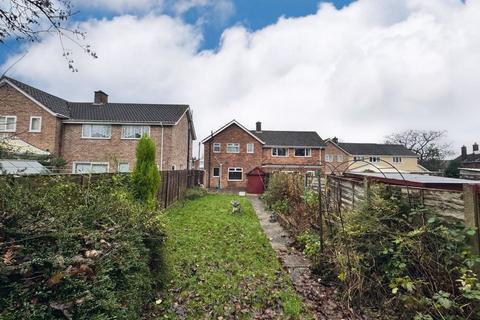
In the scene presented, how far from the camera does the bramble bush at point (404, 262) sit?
265 cm

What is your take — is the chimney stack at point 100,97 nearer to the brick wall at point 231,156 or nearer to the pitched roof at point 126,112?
the pitched roof at point 126,112

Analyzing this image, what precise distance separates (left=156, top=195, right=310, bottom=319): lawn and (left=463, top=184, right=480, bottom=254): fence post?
2.21 meters

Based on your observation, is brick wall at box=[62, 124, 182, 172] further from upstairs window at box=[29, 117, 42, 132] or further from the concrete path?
the concrete path

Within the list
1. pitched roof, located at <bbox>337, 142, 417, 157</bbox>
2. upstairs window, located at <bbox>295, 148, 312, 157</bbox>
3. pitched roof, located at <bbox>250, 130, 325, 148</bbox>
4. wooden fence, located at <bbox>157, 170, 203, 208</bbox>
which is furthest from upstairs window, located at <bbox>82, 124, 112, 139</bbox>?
pitched roof, located at <bbox>337, 142, 417, 157</bbox>

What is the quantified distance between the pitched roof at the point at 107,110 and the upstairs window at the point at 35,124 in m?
1.28

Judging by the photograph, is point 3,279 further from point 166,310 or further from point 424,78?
point 424,78

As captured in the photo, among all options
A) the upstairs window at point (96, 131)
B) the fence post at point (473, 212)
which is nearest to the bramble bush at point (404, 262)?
the fence post at point (473, 212)

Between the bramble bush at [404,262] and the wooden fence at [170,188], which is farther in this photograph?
the wooden fence at [170,188]

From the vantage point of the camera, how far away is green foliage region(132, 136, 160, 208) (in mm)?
7809

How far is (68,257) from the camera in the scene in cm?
218

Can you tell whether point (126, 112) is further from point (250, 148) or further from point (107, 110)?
point (250, 148)

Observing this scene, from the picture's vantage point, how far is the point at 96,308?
6.50ft

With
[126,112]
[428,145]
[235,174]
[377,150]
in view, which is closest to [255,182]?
[235,174]

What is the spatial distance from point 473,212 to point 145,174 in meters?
7.86
